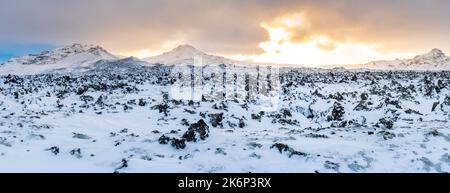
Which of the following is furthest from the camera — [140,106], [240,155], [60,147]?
[140,106]

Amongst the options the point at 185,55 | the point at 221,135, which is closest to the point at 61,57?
the point at 185,55

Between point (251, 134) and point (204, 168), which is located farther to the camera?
point (251, 134)

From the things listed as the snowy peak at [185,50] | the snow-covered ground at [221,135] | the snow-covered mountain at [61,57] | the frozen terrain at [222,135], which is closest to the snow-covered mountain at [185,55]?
the snowy peak at [185,50]

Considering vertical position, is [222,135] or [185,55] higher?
[185,55]

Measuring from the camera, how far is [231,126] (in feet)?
69.8

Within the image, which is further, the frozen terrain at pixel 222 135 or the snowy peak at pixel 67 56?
the snowy peak at pixel 67 56

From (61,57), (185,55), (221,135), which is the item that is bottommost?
(221,135)

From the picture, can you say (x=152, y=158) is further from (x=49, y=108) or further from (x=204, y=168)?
(x=49, y=108)

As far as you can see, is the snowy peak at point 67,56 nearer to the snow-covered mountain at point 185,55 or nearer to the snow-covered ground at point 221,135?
the snow-covered mountain at point 185,55

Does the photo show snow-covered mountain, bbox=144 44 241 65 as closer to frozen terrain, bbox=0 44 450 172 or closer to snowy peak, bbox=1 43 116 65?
snowy peak, bbox=1 43 116 65

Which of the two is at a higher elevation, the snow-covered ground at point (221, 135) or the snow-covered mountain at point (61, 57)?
the snow-covered mountain at point (61, 57)

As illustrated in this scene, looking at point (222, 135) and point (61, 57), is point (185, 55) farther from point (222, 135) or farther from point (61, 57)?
point (222, 135)

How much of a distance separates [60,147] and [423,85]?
97.4 feet
